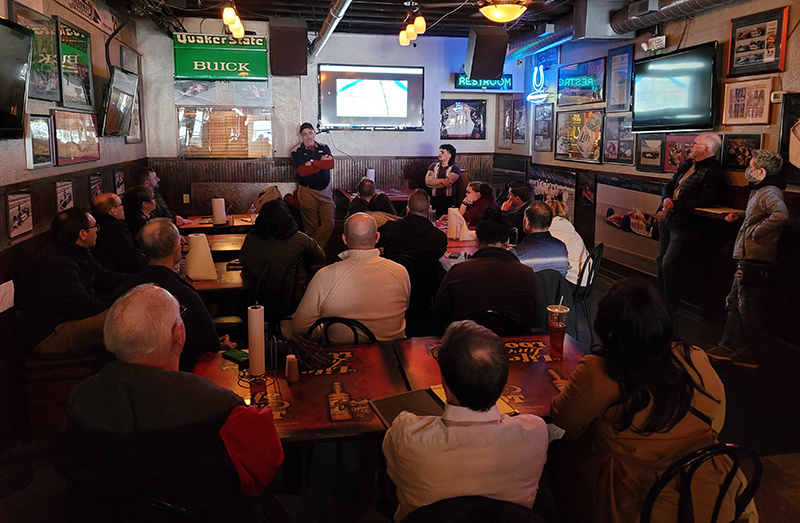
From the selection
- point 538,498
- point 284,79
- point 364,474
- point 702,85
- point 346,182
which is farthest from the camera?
point 346,182

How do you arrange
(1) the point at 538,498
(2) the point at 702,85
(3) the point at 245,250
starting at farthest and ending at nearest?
(2) the point at 702,85
(3) the point at 245,250
(1) the point at 538,498

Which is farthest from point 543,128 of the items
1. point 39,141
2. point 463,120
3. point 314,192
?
point 39,141

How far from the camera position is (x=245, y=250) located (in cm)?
429

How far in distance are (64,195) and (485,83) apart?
707 cm

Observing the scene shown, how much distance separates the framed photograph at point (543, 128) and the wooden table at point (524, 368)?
7.06 meters

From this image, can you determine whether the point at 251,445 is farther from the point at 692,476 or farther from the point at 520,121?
the point at 520,121

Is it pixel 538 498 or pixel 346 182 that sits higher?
pixel 346 182

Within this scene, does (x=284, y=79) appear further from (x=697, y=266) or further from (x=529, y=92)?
(x=697, y=266)

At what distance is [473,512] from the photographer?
4.99 ft

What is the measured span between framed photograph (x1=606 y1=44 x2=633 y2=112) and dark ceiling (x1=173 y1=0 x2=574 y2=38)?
0.85 m

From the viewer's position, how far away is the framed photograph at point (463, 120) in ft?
34.2

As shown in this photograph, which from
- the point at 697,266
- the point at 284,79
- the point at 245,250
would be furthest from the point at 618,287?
the point at 284,79

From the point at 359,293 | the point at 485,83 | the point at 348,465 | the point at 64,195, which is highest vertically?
the point at 485,83

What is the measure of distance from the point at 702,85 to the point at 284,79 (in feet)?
19.1
